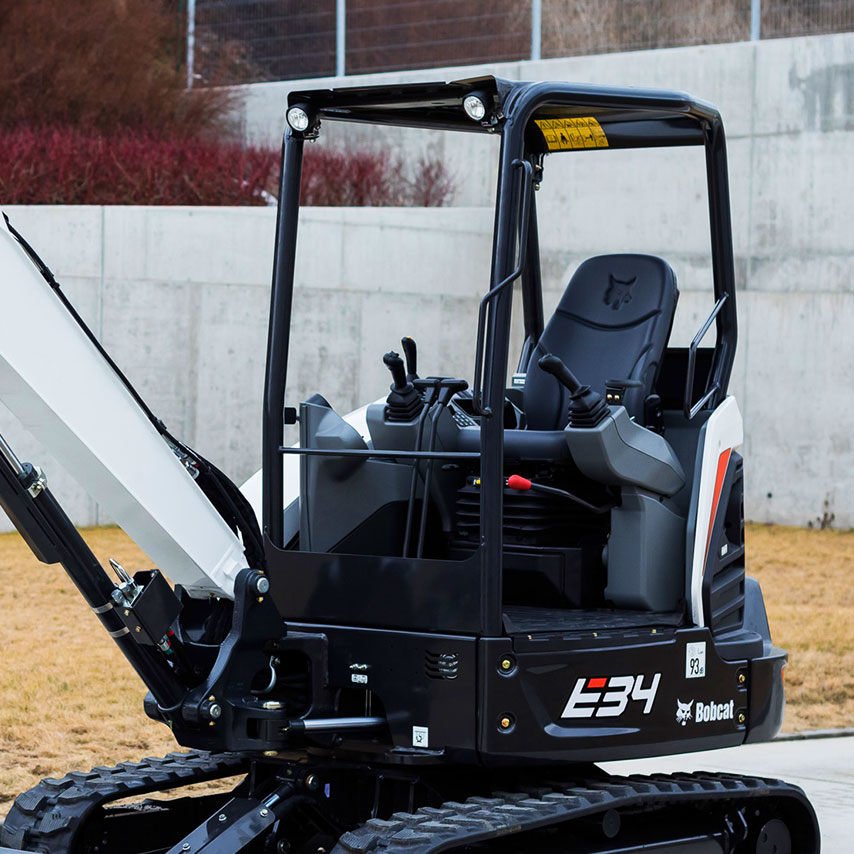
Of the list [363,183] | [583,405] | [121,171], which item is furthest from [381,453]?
[363,183]

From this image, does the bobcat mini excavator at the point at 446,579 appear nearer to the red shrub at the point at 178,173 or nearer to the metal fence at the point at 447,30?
the red shrub at the point at 178,173

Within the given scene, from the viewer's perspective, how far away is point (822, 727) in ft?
25.7

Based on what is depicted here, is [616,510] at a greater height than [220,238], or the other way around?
[220,238]

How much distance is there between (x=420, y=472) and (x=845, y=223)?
34.4ft

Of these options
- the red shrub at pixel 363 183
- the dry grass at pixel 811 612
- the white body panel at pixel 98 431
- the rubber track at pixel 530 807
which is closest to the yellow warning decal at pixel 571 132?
the white body panel at pixel 98 431

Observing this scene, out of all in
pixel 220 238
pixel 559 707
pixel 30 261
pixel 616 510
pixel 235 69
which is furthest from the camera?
pixel 235 69

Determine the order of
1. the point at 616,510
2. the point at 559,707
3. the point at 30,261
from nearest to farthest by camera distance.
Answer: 1. the point at 30,261
2. the point at 559,707
3. the point at 616,510

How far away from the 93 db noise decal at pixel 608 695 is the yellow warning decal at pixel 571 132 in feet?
5.67

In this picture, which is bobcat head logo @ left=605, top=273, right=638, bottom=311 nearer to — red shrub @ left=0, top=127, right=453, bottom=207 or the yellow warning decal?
the yellow warning decal

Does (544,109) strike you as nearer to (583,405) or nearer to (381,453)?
(583,405)

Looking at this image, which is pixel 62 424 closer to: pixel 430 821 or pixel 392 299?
pixel 430 821

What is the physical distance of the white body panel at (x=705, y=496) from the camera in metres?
4.83

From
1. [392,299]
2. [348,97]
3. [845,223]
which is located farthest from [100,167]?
[348,97]

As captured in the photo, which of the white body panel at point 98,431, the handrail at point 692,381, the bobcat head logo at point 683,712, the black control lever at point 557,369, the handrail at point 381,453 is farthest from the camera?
the handrail at point 692,381
